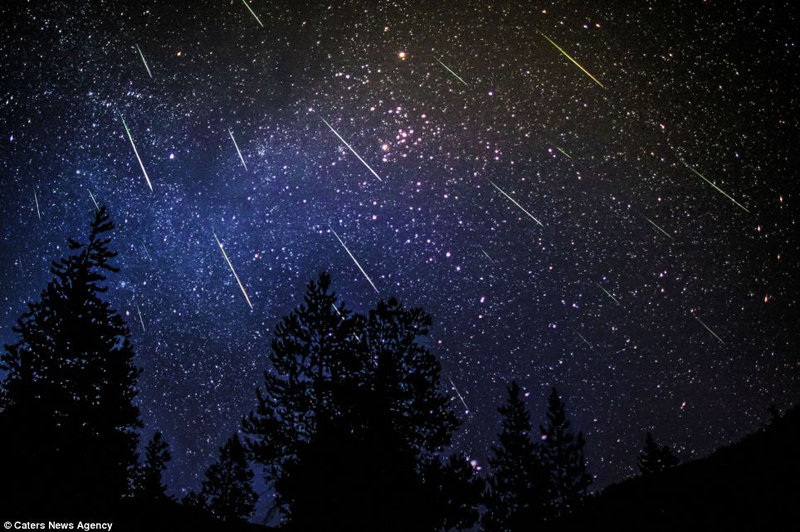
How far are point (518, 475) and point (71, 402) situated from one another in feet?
77.8

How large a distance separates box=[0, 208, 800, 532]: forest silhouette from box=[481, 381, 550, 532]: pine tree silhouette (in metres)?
10.1

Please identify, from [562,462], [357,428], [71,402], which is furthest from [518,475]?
[71,402]

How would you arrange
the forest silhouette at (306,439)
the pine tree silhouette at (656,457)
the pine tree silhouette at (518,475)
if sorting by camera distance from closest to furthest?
the forest silhouette at (306,439) → the pine tree silhouette at (518,475) → the pine tree silhouette at (656,457)

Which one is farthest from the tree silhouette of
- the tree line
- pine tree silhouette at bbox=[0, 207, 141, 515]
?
pine tree silhouette at bbox=[0, 207, 141, 515]

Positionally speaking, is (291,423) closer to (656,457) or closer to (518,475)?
(518,475)

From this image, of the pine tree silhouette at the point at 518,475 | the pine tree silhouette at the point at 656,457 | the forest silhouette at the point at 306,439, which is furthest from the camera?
Result: the pine tree silhouette at the point at 656,457

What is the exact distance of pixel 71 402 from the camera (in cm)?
1159

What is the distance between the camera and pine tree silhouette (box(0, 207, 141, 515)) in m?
10.4

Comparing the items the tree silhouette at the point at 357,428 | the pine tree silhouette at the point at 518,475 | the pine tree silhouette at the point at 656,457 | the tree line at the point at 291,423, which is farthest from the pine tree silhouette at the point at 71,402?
the pine tree silhouette at the point at 656,457

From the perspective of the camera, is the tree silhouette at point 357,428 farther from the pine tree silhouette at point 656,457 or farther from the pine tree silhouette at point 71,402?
the pine tree silhouette at point 656,457

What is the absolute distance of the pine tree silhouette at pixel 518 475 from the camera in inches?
858

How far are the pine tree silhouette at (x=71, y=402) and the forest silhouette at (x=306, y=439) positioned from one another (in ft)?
0.12

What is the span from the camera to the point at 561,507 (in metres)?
21.7

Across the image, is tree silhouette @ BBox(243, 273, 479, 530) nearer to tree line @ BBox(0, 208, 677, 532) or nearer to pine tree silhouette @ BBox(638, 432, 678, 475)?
tree line @ BBox(0, 208, 677, 532)
